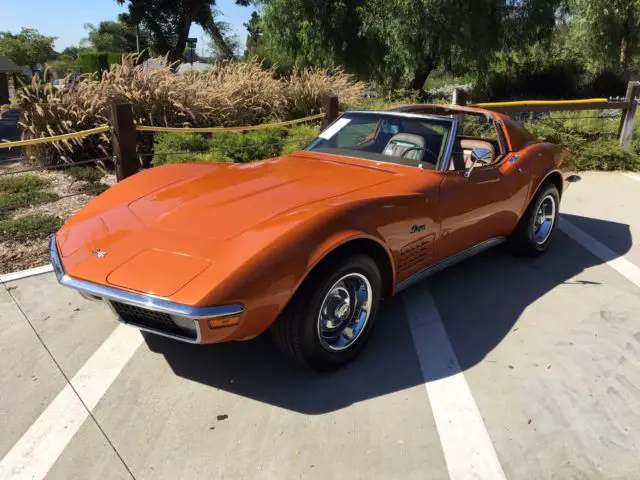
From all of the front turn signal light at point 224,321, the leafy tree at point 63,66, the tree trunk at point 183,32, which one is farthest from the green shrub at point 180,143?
the tree trunk at point 183,32

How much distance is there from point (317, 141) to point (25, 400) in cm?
269

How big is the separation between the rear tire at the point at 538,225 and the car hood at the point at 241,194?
1.65 metres

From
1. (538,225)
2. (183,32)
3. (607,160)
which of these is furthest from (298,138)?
(183,32)

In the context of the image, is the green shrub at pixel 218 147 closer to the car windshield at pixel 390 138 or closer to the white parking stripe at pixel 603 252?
the car windshield at pixel 390 138

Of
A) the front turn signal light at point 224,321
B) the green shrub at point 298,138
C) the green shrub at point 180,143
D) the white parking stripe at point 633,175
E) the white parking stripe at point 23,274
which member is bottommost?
the white parking stripe at point 633,175

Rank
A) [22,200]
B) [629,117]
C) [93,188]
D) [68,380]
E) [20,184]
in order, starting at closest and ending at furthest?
[68,380] → [22,200] → [93,188] → [20,184] → [629,117]

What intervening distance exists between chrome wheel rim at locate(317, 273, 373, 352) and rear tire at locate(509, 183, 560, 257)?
2081 millimetres

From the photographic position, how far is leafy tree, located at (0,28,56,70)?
74.0 m

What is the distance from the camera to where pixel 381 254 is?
3059 mm

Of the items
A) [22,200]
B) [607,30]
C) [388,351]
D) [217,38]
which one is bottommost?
[388,351]

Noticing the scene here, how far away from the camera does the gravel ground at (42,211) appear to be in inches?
175

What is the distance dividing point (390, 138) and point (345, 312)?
1.59 m

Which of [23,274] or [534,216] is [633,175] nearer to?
[534,216]

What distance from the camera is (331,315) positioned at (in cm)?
288
